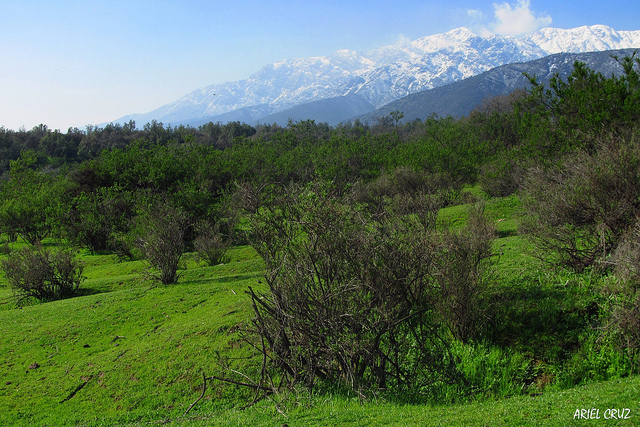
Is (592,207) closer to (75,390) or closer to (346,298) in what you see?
(346,298)

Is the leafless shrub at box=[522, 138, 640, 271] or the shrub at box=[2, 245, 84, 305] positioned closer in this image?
the leafless shrub at box=[522, 138, 640, 271]

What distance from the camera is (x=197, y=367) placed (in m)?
8.87

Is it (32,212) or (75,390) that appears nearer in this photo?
(75,390)

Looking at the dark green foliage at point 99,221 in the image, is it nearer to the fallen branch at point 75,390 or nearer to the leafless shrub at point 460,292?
the fallen branch at point 75,390

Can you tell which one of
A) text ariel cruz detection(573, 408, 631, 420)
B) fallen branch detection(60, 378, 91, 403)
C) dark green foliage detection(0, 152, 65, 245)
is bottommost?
fallen branch detection(60, 378, 91, 403)

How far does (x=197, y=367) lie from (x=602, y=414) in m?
7.38

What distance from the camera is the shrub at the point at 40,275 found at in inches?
627

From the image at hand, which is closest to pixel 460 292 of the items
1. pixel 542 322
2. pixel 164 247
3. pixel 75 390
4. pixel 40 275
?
pixel 542 322

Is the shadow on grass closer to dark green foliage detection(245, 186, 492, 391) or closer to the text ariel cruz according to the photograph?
dark green foliage detection(245, 186, 492, 391)

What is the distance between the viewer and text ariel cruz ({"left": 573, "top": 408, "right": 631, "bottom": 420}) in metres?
4.55

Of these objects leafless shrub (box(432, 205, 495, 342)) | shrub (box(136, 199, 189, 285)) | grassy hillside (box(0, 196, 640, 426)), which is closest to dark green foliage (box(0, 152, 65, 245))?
shrub (box(136, 199, 189, 285))

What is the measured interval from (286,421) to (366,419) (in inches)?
49.5

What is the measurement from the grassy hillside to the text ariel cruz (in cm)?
4

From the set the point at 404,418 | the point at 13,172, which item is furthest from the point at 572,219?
the point at 13,172
